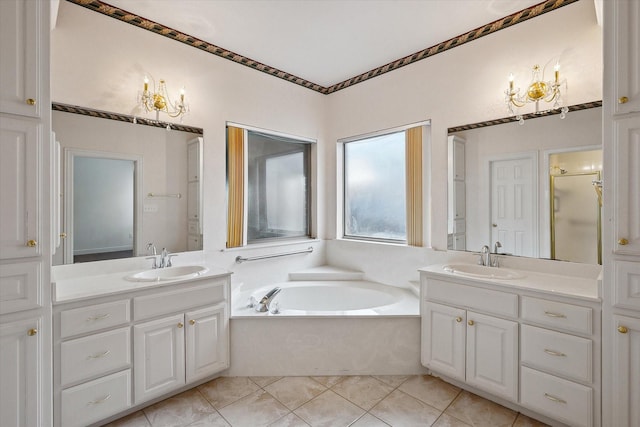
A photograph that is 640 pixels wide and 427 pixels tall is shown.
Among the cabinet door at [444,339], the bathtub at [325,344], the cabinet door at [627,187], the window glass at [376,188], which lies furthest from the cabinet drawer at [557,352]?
the window glass at [376,188]

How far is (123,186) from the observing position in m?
2.29

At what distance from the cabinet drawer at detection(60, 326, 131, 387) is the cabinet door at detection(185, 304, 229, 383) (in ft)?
1.27

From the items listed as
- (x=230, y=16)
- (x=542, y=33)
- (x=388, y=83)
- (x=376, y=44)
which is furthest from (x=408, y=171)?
(x=230, y=16)

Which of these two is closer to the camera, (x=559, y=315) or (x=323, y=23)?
(x=559, y=315)

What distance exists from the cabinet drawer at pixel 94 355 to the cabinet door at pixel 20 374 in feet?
0.53

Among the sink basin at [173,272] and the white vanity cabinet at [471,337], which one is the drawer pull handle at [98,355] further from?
the white vanity cabinet at [471,337]

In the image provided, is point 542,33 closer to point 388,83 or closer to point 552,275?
point 388,83

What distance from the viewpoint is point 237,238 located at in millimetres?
2975

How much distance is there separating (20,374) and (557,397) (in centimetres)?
285

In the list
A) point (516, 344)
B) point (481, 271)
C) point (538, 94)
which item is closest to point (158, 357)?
point (516, 344)

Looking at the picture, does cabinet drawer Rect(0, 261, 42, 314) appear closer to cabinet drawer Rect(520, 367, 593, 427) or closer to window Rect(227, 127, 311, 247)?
window Rect(227, 127, 311, 247)

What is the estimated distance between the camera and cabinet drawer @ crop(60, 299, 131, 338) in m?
1.66

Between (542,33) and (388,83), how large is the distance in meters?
1.30

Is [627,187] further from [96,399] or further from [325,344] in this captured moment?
[96,399]
